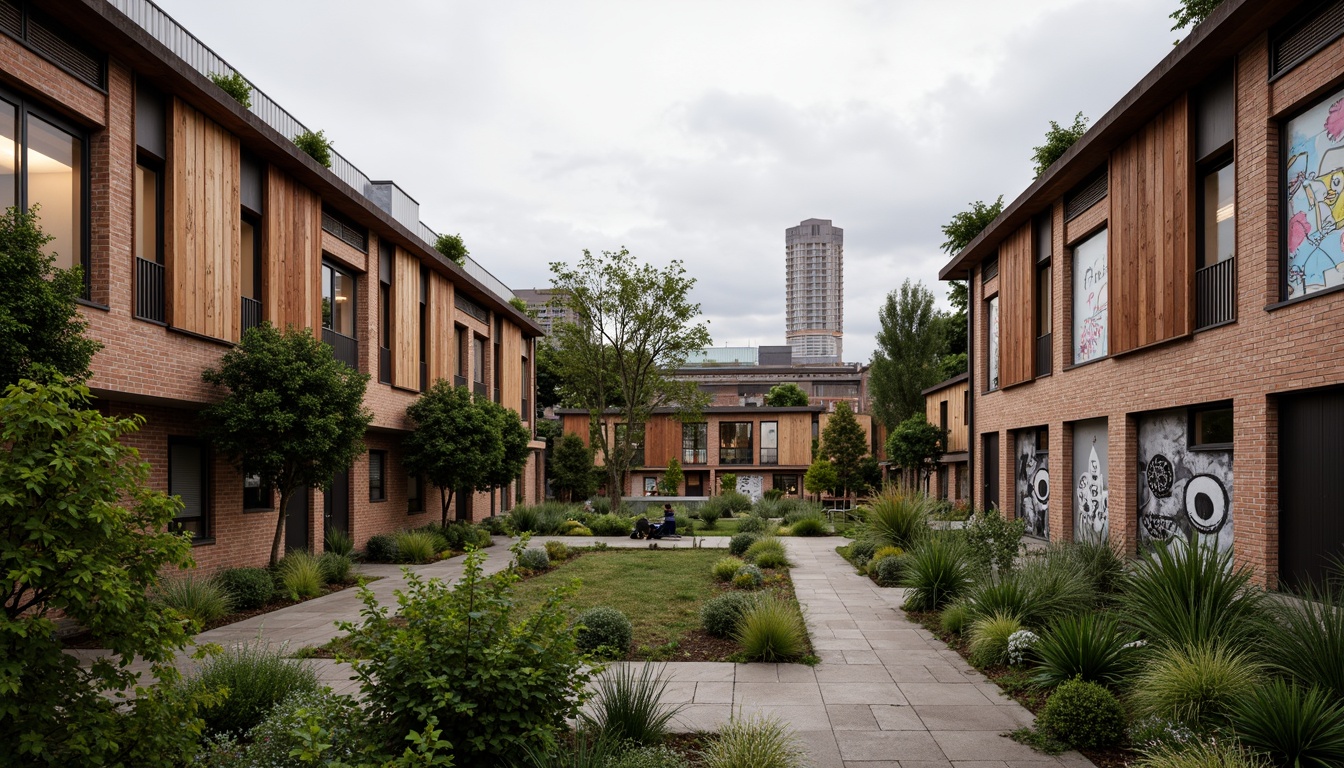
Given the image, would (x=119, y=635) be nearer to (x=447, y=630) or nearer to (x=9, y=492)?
(x=9, y=492)

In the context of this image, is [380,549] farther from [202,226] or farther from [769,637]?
[769,637]

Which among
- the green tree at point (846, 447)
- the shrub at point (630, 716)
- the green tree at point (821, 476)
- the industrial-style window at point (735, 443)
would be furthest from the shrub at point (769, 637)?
the industrial-style window at point (735, 443)

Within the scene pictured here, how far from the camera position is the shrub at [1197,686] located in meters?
5.55

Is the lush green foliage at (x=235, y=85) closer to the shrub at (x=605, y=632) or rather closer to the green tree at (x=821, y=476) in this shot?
the shrub at (x=605, y=632)

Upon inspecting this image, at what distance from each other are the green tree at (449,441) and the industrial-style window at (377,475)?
668 millimetres

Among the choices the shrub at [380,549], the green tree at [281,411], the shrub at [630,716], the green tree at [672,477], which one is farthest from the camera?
the green tree at [672,477]

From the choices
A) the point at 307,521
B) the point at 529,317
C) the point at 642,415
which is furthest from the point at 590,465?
the point at 307,521

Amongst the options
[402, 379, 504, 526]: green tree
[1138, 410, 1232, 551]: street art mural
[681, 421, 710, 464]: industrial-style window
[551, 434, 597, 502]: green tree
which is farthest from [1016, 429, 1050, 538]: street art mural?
[681, 421, 710, 464]: industrial-style window

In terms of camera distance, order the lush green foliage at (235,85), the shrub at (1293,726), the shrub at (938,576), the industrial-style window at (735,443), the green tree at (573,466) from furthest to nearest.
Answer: the industrial-style window at (735,443), the green tree at (573,466), the lush green foliage at (235,85), the shrub at (938,576), the shrub at (1293,726)

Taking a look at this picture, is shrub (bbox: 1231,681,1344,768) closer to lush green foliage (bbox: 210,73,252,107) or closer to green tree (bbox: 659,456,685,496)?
lush green foliage (bbox: 210,73,252,107)

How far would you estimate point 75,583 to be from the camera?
370 cm

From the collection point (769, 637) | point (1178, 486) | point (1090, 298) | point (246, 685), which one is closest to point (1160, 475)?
point (1178, 486)

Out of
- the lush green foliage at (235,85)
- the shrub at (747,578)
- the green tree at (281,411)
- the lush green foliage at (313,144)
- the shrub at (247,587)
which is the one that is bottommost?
the shrub at (747,578)

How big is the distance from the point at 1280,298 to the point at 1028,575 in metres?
4.78
